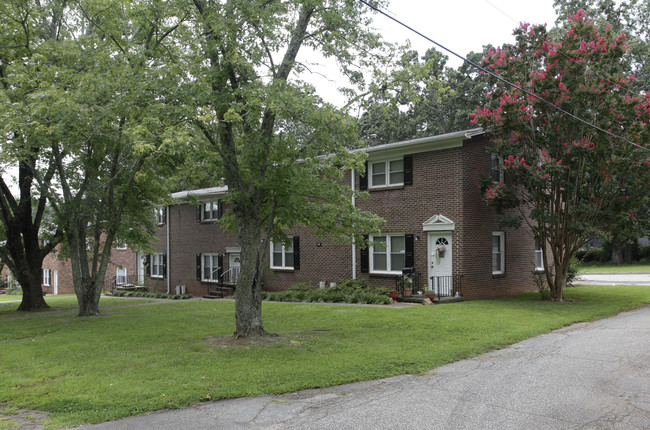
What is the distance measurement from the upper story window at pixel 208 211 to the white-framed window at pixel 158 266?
4.36m

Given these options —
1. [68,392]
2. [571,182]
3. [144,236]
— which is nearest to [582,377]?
[68,392]

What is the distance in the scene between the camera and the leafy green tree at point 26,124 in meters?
11.1

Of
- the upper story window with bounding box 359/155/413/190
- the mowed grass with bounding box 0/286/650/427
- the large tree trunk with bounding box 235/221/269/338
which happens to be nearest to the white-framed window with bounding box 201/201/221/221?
the upper story window with bounding box 359/155/413/190

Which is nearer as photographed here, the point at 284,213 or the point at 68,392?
the point at 68,392

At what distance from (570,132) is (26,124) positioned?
14.9 metres

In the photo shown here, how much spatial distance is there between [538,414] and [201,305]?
15466mm

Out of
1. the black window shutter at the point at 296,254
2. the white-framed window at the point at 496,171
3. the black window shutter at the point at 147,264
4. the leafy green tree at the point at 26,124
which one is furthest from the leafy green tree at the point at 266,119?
the black window shutter at the point at 147,264

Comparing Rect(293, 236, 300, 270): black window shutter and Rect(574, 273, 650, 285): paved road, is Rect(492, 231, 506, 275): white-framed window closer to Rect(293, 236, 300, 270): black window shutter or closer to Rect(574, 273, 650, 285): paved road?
Rect(574, 273, 650, 285): paved road

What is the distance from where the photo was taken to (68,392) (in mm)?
6879

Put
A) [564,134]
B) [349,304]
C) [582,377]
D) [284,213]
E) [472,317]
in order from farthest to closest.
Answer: [349,304] < [564,134] < [472,317] < [284,213] < [582,377]

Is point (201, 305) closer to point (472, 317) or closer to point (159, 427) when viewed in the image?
point (472, 317)

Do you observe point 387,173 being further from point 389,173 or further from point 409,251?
point 409,251

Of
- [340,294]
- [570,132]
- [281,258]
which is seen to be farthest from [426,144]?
[281,258]

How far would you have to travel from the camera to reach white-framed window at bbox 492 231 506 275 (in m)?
19.3
